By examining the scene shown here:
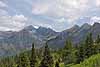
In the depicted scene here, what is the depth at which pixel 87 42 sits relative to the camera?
116188mm

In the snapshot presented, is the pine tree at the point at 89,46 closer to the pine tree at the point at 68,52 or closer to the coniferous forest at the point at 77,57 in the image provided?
the coniferous forest at the point at 77,57

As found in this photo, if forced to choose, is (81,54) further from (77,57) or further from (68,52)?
(68,52)

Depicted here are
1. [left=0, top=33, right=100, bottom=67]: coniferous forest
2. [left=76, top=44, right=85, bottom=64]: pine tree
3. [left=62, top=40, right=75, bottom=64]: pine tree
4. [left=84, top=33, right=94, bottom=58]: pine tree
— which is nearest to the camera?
[left=0, top=33, right=100, bottom=67]: coniferous forest

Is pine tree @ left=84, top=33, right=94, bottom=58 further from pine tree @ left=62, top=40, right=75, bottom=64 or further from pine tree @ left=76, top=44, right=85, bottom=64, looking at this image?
pine tree @ left=62, top=40, right=75, bottom=64

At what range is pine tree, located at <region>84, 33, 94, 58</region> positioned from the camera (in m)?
116

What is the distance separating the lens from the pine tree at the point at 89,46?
116031 millimetres

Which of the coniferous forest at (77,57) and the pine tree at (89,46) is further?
the pine tree at (89,46)

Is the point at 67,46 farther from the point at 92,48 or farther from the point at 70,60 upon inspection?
the point at 92,48

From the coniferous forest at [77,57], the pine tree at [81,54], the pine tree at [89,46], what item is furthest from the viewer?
the pine tree at [81,54]

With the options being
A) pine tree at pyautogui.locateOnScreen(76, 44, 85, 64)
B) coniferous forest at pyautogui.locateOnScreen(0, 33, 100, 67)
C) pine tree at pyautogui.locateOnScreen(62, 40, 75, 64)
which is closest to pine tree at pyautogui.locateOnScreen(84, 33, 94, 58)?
coniferous forest at pyautogui.locateOnScreen(0, 33, 100, 67)

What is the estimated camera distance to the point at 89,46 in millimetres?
117250

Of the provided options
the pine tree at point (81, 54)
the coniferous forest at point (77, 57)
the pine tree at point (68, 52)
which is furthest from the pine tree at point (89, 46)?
the pine tree at point (68, 52)

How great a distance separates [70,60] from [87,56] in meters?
27.8

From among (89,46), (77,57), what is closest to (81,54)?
(89,46)
